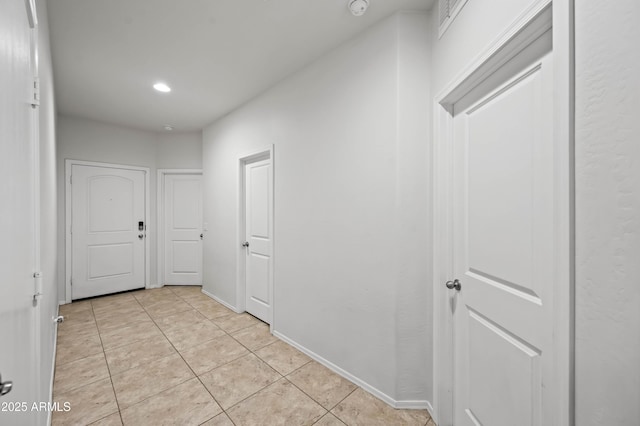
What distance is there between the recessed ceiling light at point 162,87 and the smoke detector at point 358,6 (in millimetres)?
2208

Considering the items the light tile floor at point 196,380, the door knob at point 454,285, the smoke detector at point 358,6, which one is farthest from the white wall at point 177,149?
the door knob at point 454,285

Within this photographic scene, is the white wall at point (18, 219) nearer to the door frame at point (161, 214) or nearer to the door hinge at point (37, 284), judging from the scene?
the door hinge at point (37, 284)

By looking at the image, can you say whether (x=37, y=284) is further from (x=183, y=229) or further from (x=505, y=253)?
(x=183, y=229)

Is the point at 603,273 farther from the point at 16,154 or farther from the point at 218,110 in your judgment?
the point at 218,110

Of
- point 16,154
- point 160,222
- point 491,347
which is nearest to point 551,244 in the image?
point 491,347

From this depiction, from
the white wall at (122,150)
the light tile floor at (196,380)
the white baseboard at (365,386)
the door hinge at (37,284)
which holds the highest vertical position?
the white wall at (122,150)

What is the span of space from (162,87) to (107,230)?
2.60 m

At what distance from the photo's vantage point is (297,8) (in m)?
1.70

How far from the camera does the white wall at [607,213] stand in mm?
610

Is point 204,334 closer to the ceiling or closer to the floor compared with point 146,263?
closer to the floor

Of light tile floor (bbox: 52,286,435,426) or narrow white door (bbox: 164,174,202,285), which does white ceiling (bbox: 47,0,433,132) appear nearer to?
narrow white door (bbox: 164,174,202,285)

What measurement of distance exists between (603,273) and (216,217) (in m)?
3.89

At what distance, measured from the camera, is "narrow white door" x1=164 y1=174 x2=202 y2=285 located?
4.52 m

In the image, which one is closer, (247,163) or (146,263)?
(247,163)
